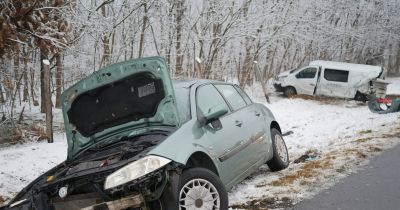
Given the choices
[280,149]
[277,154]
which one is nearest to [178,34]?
[280,149]

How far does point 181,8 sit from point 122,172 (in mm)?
13557

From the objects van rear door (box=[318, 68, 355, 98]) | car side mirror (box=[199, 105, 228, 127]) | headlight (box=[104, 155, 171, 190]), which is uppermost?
car side mirror (box=[199, 105, 228, 127])

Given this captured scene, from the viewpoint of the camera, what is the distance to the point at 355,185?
5.49 meters

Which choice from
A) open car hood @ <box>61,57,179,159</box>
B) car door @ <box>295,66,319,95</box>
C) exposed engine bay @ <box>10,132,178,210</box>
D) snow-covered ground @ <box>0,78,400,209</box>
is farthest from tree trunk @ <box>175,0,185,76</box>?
exposed engine bay @ <box>10,132,178,210</box>

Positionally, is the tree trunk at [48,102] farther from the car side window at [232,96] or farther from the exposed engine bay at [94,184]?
the exposed engine bay at [94,184]

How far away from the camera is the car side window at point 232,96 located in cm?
604

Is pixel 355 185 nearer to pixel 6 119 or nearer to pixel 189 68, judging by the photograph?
pixel 6 119

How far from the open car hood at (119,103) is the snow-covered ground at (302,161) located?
1470 mm

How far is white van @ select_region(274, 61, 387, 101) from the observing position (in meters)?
19.7

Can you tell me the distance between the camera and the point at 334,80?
67.6ft

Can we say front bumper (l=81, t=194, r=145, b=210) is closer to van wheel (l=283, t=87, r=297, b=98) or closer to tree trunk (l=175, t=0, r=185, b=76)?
tree trunk (l=175, t=0, r=185, b=76)

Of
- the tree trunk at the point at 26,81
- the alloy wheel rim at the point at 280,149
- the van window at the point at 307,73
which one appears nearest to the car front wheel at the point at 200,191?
the alloy wheel rim at the point at 280,149

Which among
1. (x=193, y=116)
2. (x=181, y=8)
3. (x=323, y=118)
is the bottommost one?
(x=323, y=118)

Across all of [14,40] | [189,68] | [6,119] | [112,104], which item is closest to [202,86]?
[112,104]
